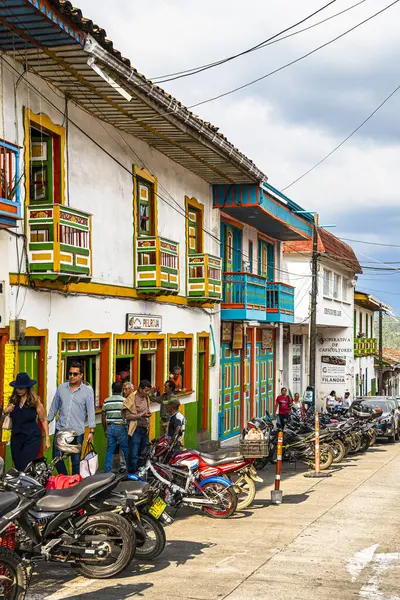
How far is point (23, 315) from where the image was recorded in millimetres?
12516

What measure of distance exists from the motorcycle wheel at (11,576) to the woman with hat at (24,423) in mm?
3780

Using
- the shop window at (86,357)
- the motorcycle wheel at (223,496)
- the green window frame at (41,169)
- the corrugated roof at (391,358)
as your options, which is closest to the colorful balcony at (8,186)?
the green window frame at (41,169)

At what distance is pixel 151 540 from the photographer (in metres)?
8.69

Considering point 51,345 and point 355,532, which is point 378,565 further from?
point 51,345

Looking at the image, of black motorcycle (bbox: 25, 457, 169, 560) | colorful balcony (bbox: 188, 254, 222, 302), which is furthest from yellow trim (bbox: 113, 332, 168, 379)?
black motorcycle (bbox: 25, 457, 169, 560)

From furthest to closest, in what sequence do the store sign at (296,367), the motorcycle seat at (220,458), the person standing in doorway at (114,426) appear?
the store sign at (296,367) < the person standing in doorway at (114,426) < the motorcycle seat at (220,458)

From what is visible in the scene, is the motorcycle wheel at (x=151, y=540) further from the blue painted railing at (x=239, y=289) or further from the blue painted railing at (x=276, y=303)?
the blue painted railing at (x=276, y=303)

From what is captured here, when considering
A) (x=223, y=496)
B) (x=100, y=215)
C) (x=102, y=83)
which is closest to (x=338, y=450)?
(x=100, y=215)

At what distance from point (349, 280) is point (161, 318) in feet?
84.4

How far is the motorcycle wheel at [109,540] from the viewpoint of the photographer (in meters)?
7.86

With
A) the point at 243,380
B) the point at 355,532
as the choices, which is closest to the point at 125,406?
the point at 355,532

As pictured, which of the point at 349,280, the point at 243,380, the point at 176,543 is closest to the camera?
the point at 176,543

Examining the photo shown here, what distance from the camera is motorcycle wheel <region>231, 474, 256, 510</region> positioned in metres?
12.0

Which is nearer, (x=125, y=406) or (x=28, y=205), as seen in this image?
(x=28, y=205)
